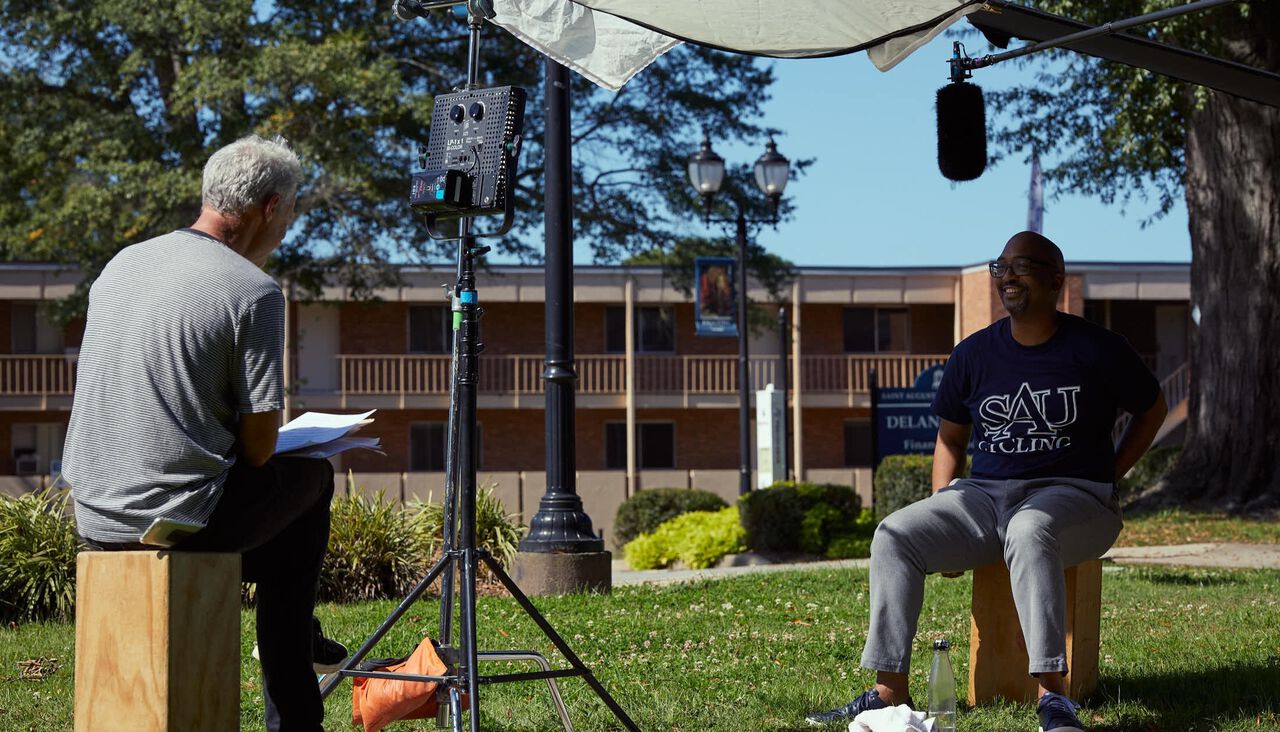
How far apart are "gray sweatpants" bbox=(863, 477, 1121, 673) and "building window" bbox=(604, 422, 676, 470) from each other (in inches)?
1299

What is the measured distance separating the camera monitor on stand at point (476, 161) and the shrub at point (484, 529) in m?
6.88

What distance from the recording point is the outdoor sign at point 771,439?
66.0 ft

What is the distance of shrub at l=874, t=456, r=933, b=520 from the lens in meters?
16.5

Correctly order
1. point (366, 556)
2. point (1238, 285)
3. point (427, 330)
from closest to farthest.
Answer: point (366, 556) → point (1238, 285) → point (427, 330)

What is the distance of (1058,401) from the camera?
514 centimetres

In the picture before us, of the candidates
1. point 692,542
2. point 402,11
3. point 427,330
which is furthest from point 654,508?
point 402,11

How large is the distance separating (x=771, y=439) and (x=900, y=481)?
394cm

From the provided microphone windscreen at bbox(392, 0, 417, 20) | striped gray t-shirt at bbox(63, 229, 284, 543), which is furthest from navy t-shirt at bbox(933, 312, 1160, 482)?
striped gray t-shirt at bbox(63, 229, 284, 543)

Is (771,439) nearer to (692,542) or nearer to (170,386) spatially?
(692,542)

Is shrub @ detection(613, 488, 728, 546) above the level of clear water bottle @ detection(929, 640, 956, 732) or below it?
below

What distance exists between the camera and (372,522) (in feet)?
34.7

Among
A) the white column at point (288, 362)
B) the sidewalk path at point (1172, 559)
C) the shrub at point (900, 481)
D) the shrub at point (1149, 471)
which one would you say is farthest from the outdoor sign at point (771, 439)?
the white column at point (288, 362)

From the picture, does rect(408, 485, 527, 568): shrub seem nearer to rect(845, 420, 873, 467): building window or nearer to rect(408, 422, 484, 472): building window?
rect(408, 422, 484, 472): building window

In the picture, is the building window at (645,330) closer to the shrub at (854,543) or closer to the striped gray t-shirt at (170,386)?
the shrub at (854,543)
